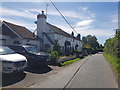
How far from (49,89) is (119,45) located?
7.51 m

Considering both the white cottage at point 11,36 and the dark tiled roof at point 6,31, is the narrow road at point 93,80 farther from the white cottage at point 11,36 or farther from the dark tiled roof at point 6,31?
the dark tiled roof at point 6,31

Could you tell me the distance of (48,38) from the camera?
26391mm

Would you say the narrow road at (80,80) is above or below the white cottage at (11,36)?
below

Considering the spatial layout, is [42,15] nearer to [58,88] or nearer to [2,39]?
[2,39]

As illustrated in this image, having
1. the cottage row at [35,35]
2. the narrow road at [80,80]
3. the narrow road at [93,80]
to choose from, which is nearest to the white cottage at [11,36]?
the cottage row at [35,35]

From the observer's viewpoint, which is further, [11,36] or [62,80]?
[11,36]

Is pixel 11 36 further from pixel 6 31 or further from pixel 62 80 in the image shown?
pixel 62 80

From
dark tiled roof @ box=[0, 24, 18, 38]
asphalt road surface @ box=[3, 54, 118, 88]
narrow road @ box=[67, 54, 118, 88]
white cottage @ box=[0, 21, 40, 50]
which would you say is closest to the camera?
asphalt road surface @ box=[3, 54, 118, 88]

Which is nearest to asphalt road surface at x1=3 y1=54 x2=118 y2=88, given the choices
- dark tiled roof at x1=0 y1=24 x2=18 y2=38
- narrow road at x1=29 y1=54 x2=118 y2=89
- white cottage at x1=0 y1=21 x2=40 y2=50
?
narrow road at x1=29 y1=54 x2=118 y2=89

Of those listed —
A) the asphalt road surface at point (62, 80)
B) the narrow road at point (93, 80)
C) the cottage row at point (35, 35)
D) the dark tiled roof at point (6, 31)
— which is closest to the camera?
the asphalt road surface at point (62, 80)

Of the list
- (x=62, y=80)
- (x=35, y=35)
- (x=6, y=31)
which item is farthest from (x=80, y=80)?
(x=35, y=35)

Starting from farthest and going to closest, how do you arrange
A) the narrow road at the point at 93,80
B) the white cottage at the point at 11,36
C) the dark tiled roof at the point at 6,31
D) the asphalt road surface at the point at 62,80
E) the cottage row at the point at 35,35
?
the dark tiled roof at the point at 6,31 → the cottage row at the point at 35,35 → the white cottage at the point at 11,36 → the narrow road at the point at 93,80 → the asphalt road surface at the point at 62,80

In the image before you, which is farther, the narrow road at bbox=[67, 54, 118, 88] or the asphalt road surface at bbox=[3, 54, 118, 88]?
the narrow road at bbox=[67, 54, 118, 88]

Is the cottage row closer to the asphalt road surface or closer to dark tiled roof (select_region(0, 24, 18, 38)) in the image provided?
dark tiled roof (select_region(0, 24, 18, 38))
